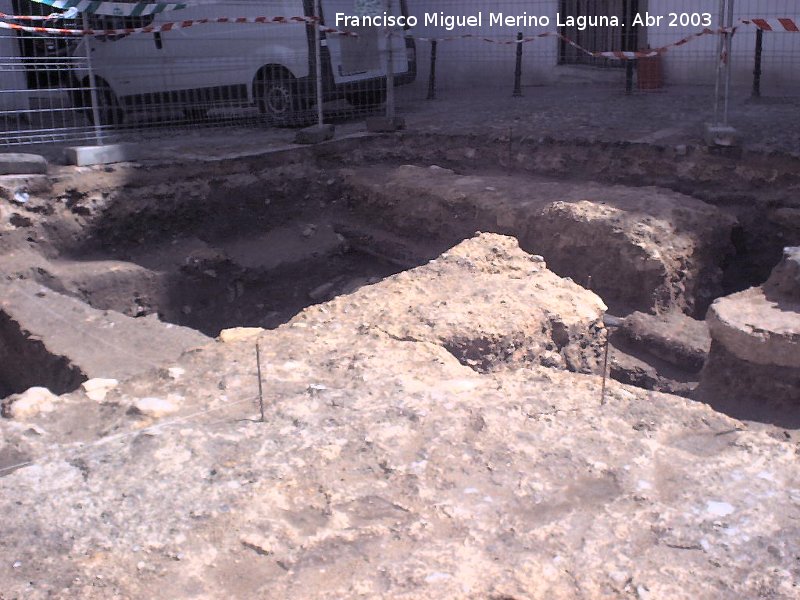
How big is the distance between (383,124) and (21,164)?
148 inches

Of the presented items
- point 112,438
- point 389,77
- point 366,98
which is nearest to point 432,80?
point 366,98

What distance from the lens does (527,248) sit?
22.0ft

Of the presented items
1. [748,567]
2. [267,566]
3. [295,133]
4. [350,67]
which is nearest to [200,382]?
[267,566]

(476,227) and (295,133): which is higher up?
(295,133)

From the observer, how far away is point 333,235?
8023mm

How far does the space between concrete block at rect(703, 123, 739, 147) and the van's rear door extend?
369cm

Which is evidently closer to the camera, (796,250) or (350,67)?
(796,250)

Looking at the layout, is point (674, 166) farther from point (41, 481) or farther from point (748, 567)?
point (41, 481)

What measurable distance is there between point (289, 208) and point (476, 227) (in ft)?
6.93

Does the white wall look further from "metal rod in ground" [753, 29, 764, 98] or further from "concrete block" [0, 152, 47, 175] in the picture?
"metal rod in ground" [753, 29, 764, 98]

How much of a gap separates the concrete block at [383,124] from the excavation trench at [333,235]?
0.36 meters

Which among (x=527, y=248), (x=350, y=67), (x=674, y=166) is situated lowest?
(x=527, y=248)

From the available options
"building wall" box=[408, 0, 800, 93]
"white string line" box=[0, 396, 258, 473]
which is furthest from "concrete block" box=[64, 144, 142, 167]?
"building wall" box=[408, 0, 800, 93]

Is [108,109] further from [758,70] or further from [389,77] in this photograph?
[758,70]
